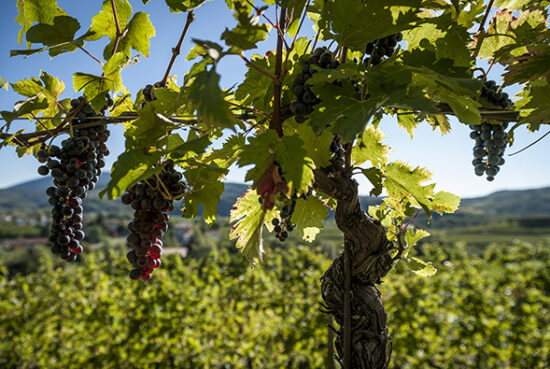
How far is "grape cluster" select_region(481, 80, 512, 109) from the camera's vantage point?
1.07m

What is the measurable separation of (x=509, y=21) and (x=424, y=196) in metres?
0.61

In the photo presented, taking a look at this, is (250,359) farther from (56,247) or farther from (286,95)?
(286,95)

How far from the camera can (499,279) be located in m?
4.39

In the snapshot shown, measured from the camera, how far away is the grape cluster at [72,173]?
1045mm

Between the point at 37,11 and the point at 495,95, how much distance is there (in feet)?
4.72

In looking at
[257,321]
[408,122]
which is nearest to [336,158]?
[408,122]

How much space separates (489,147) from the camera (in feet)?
3.98

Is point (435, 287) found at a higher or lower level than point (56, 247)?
higher

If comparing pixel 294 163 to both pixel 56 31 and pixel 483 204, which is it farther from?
pixel 483 204

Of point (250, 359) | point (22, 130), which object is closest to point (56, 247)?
point (22, 130)

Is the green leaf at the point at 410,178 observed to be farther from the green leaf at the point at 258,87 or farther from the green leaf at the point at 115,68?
the green leaf at the point at 115,68

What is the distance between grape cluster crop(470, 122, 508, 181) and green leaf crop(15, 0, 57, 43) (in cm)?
147

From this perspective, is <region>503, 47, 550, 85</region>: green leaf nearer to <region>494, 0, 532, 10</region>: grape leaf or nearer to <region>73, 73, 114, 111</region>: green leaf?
<region>494, 0, 532, 10</region>: grape leaf

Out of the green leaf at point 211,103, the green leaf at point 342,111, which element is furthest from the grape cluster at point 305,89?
the green leaf at point 211,103
